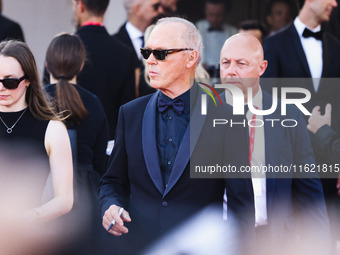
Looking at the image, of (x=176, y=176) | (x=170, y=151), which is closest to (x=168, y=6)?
(x=170, y=151)

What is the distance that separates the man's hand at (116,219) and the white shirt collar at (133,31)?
347 centimetres

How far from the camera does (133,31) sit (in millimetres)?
6688

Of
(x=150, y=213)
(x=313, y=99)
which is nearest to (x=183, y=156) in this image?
(x=150, y=213)

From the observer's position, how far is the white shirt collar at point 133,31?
6648mm

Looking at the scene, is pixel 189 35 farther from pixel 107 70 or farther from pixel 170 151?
pixel 107 70

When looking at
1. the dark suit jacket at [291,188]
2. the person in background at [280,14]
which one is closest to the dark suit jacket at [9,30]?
the dark suit jacket at [291,188]

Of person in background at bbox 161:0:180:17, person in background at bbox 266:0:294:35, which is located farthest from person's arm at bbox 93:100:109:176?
person in background at bbox 266:0:294:35

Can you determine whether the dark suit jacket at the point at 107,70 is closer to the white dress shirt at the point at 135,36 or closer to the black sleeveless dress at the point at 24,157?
the white dress shirt at the point at 135,36

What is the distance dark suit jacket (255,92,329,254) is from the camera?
4188mm

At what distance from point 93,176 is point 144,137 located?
4.58 feet

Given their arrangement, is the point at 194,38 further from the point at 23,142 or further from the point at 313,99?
the point at 313,99

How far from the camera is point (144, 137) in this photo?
11.3 ft

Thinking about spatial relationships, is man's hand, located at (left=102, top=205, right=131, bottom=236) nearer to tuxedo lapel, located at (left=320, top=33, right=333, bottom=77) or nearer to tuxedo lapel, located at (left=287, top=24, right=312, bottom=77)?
tuxedo lapel, located at (left=287, top=24, right=312, bottom=77)

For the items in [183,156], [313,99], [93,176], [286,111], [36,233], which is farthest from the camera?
[313,99]
